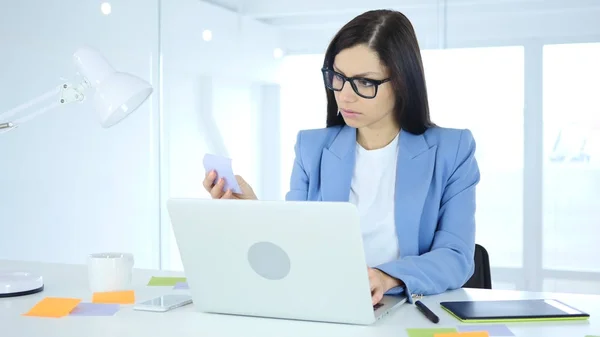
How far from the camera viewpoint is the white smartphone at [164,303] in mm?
1675

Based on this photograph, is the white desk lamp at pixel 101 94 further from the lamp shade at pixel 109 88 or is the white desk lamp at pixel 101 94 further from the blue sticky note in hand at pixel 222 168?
the blue sticky note in hand at pixel 222 168

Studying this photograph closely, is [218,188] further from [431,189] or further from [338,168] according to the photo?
[431,189]

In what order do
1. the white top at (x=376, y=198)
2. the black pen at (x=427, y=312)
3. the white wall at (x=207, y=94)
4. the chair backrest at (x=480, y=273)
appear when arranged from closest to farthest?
the black pen at (x=427, y=312), the white top at (x=376, y=198), the chair backrest at (x=480, y=273), the white wall at (x=207, y=94)

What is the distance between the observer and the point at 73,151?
407cm

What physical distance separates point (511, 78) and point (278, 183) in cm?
142

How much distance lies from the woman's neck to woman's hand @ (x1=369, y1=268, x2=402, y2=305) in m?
0.65

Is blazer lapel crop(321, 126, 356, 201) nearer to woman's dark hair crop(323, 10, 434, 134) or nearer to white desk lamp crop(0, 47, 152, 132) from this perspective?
woman's dark hair crop(323, 10, 434, 134)

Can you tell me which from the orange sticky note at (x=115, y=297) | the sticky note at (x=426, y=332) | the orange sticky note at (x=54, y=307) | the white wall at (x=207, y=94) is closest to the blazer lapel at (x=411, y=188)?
the sticky note at (x=426, y=332)

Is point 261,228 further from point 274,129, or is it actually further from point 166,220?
point 166,220

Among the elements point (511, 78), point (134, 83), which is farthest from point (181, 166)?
point (134, 83)

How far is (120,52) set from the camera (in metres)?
4.32

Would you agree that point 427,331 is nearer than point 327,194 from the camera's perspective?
Yes

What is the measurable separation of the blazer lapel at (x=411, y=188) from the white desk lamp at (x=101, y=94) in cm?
79

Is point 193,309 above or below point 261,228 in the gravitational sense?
below
